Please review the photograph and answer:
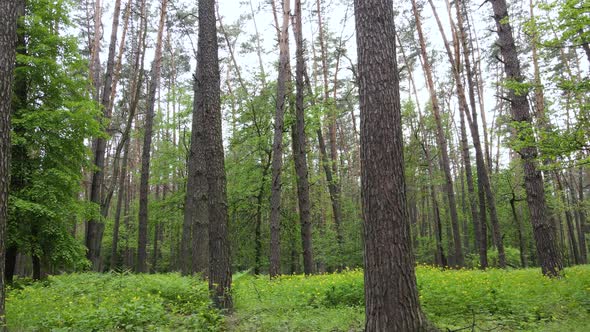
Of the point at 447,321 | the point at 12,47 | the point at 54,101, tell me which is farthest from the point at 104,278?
the point at 447,321

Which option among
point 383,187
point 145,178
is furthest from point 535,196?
point 145,178

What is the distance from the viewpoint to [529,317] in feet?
19.2

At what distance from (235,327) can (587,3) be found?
27.1 ft

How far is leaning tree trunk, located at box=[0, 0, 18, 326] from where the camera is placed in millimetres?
5156

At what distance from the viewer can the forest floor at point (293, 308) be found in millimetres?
5637

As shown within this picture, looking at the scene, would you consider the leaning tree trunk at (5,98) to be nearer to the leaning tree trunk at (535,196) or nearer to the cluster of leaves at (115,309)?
the cluster of leaves at (115,309)

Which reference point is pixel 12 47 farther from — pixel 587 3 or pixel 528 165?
pixel 528 165

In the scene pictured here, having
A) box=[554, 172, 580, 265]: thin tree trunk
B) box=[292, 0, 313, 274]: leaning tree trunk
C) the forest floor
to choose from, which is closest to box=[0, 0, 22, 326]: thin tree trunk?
the forest floor

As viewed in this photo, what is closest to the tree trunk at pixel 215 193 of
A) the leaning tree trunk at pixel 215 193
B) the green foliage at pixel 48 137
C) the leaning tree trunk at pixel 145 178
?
the leaning tree trunk at pixel 215 193

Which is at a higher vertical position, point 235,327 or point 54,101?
point 54,101

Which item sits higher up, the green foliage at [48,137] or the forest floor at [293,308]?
the green foliage at [48,137]

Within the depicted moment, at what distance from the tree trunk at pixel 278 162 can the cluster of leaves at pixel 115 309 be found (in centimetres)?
431

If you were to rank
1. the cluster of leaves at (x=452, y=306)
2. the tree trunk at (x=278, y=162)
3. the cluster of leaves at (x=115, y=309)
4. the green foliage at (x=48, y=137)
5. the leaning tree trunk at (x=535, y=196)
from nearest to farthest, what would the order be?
1. the cluster of leaves at (x=115, y=309)
2. the cluster of leaves at (x=452, y=306)
3. the leaning tree trunk at (x=535, y=196)
4. the green foliage at (x=48, y=137)
5. the tree trunk at (x=278, y=162)

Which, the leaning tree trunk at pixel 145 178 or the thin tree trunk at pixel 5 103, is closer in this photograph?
the thin tree trunk at pixel 5 103
